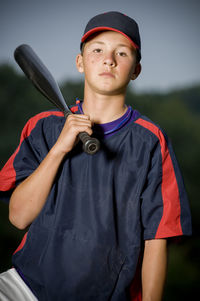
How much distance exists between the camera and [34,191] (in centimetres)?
64

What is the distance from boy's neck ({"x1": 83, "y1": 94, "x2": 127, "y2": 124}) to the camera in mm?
697

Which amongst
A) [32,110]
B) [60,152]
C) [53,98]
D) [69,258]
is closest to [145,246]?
[69,258]

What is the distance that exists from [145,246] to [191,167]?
1452 mm

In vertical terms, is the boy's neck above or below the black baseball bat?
below

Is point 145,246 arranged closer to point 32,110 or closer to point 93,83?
point 93,83

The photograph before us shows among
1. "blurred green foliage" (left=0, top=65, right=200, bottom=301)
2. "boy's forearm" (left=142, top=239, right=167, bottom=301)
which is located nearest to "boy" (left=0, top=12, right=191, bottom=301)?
"boy's forearm" (left=142, top=239, right=167, bottom=301)

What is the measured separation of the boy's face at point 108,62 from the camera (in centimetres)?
66

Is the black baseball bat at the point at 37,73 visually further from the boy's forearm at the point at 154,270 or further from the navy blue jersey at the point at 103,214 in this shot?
the boy's forearm at the point at 154,270

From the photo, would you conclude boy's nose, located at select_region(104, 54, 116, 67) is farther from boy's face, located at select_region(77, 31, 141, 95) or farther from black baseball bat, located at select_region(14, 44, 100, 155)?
black baseball bat, located at select_region(14, 44, 100, 155)

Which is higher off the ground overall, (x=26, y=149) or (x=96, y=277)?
(x=26, y=149)

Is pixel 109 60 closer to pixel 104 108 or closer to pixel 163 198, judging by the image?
pixel 104 108

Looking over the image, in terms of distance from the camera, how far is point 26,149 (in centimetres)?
70

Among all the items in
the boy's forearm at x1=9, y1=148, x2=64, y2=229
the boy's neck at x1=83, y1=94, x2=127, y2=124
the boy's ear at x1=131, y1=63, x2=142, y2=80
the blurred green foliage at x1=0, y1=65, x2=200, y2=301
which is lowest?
the blurred green foliage at x1=0, y1=65, x2=200, y2=301

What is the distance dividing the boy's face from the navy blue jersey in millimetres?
99
